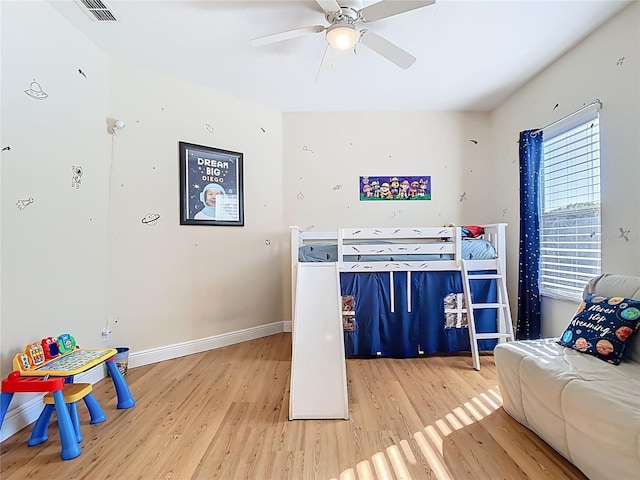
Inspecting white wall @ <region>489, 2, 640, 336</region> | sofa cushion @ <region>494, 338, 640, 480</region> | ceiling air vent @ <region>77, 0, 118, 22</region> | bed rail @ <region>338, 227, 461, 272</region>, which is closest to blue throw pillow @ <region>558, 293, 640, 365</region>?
sofa cushion @ <region>494, 338, 640, 480</region>

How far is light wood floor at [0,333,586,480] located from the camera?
1.60 metres

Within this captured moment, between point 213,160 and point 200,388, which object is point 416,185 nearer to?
point 213,160

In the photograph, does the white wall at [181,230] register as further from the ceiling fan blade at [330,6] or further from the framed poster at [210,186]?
the ceiling fan blade at [330,6]

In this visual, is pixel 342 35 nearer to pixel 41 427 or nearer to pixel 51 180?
pixel 51 180

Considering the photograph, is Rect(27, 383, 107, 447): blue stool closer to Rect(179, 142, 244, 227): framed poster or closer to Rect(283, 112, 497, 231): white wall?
Rect(179, 142, 244, 227): framed poster

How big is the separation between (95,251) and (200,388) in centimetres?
135

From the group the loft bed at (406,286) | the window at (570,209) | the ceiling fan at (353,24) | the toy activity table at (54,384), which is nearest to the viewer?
the toy activity table at (54,384)

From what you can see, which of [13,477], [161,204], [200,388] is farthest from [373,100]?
[13,477]

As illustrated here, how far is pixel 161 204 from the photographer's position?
3.10 meters

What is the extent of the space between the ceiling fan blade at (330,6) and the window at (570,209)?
1.97 meters

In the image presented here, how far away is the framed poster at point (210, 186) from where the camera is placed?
3221mm

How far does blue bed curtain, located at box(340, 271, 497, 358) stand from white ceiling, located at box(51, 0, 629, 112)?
1.84m

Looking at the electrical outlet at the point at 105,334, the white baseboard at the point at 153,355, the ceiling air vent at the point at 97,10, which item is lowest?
the white baseboard at the point at 153,355

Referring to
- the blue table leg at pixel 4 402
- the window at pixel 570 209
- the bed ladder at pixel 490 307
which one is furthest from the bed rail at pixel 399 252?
the blue table leg at pixel 4 402
